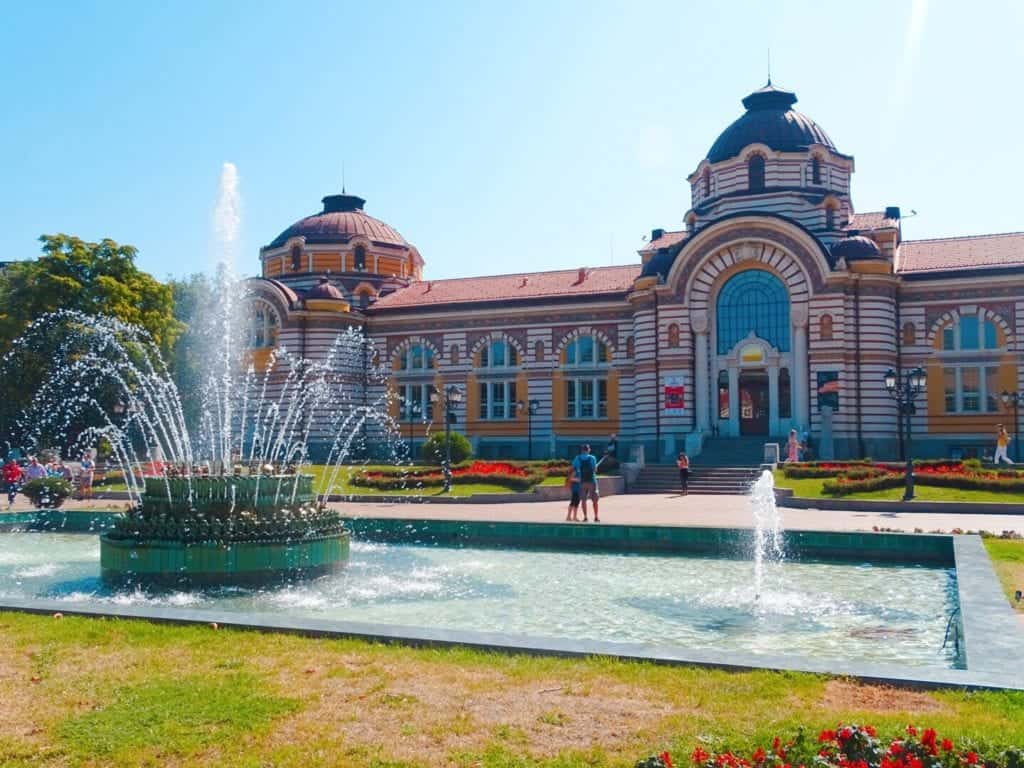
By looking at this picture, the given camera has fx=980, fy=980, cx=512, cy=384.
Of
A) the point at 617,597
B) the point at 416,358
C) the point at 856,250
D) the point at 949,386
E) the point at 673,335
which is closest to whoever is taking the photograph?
the point at 617,597

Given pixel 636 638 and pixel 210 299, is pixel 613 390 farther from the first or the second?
pixel 636 638

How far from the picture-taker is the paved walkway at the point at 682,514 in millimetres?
21969

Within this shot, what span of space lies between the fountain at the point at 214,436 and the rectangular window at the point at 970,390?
25.3m

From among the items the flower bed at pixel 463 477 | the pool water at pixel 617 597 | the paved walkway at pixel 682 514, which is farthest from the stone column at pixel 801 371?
the pool water at pixel 617 597

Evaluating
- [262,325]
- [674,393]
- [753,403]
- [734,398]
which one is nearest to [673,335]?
[674,393]

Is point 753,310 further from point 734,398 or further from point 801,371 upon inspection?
point 734,398

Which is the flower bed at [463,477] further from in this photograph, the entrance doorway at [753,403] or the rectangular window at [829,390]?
the rectangular window at [829,390]

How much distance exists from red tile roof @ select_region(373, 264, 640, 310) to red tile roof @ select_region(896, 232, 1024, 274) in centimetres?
1243

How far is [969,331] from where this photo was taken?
39.5 metres

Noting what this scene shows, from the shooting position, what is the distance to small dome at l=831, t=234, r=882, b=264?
38.6 meters

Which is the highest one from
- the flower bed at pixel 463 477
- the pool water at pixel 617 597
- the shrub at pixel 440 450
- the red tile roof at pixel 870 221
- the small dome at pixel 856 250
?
the red tile roof at pixel 870 221

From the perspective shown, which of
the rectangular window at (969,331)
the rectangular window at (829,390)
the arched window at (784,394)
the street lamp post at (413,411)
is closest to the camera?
the rectangular window at (829,390)

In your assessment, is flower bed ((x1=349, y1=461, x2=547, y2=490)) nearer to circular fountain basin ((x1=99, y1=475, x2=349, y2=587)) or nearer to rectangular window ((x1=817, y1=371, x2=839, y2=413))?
rectangular window ((x1=817, y1=371, x2=839, y2=413))

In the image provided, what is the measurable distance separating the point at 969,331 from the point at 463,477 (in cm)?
2168
